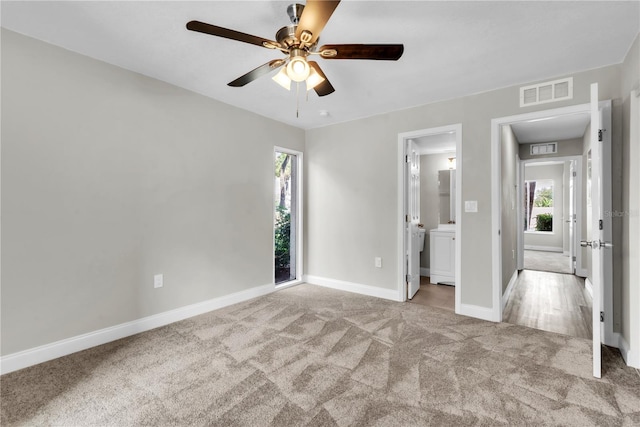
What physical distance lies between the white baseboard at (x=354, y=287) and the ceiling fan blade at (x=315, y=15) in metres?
3.10

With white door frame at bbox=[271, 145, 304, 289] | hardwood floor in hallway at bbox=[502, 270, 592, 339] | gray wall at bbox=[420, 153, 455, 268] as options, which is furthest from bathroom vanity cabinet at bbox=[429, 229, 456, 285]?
white door frame at bbox=[271, 145, 304, 289]

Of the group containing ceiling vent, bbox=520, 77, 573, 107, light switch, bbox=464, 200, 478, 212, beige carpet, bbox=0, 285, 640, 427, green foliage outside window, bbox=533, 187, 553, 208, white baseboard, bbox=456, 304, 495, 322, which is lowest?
beige carpet, bbox=0, 285, 640, 427

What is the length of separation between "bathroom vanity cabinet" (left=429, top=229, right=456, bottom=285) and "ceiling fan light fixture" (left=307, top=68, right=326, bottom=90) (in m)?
3.49

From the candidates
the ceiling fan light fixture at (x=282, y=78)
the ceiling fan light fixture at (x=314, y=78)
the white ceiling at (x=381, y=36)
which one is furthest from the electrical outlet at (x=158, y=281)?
the ceiling fan light fixture at (x=314, y=78)

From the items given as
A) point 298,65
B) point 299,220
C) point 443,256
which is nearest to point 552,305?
point 443,256

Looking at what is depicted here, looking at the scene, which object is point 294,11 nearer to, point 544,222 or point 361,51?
point 361,51

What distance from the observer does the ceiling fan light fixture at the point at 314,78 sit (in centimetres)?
197

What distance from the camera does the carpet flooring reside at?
19.3 feet

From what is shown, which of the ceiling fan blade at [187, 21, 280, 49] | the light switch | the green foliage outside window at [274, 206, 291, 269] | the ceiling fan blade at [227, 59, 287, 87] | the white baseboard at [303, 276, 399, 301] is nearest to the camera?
the ceiling fan blade at [187, 21, 280, 49]

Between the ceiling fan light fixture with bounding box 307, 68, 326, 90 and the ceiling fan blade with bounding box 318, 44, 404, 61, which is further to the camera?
the ceiling fan light fixture with bounding box 307, 68, 326, 90

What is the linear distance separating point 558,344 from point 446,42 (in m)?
2.72

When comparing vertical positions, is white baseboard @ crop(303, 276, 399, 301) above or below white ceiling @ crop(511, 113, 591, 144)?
below

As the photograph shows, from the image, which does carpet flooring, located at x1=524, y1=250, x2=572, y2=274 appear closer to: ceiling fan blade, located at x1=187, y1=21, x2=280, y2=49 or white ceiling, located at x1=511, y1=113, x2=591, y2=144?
white ceiling, located at x1=511, y1=113, x2=591, y2=144

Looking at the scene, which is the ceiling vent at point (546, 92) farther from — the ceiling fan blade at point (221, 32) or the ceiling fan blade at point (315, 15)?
the ceiling fan blade at point (221, 32)
